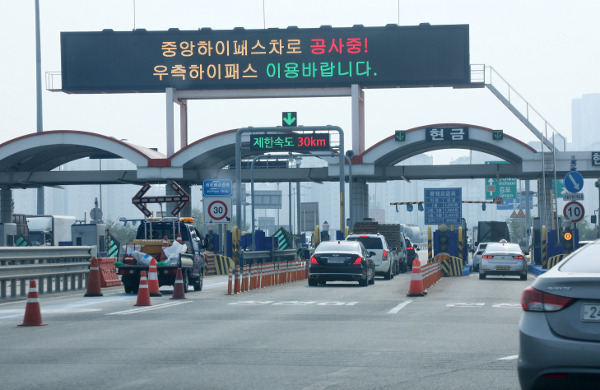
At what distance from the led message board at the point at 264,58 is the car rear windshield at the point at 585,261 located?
130 ft

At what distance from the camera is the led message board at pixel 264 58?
4741 centimetres

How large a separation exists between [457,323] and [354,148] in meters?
32.3

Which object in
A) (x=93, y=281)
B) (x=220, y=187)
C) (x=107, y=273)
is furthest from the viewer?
(x=220, y=187)

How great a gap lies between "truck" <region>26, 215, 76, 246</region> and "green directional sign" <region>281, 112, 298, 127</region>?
2077 cm

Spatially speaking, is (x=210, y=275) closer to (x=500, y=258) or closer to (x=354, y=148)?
(x=354, y=148)

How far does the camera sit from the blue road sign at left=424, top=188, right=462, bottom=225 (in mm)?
52875

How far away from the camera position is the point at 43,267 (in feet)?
75.9

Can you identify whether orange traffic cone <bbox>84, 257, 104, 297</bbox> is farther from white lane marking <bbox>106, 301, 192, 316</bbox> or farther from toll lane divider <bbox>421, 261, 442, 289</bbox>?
toll lane divider <bbox>421, 261, 442, 289</bbox>

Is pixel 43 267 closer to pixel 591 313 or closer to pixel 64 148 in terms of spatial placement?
pixel 591 313

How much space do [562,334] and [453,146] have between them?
1677 inches

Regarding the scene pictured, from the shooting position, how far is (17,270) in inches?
846

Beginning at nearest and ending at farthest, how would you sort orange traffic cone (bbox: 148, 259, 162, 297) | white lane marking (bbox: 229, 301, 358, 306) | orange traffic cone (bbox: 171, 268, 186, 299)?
white lane marking (bbox: 229, 301, 358, 306) → orange traffic cone (bbox: 171, 268, 186, 299) → orange traffic cone (bbox: 148, 259, 162, 297)

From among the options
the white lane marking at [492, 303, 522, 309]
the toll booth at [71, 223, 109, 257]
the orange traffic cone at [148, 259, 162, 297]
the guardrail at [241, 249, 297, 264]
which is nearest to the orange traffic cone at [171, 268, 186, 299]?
the orange traffic cone at [148, 259, 162, 297]

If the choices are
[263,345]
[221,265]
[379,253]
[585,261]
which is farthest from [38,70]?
[585,261]
